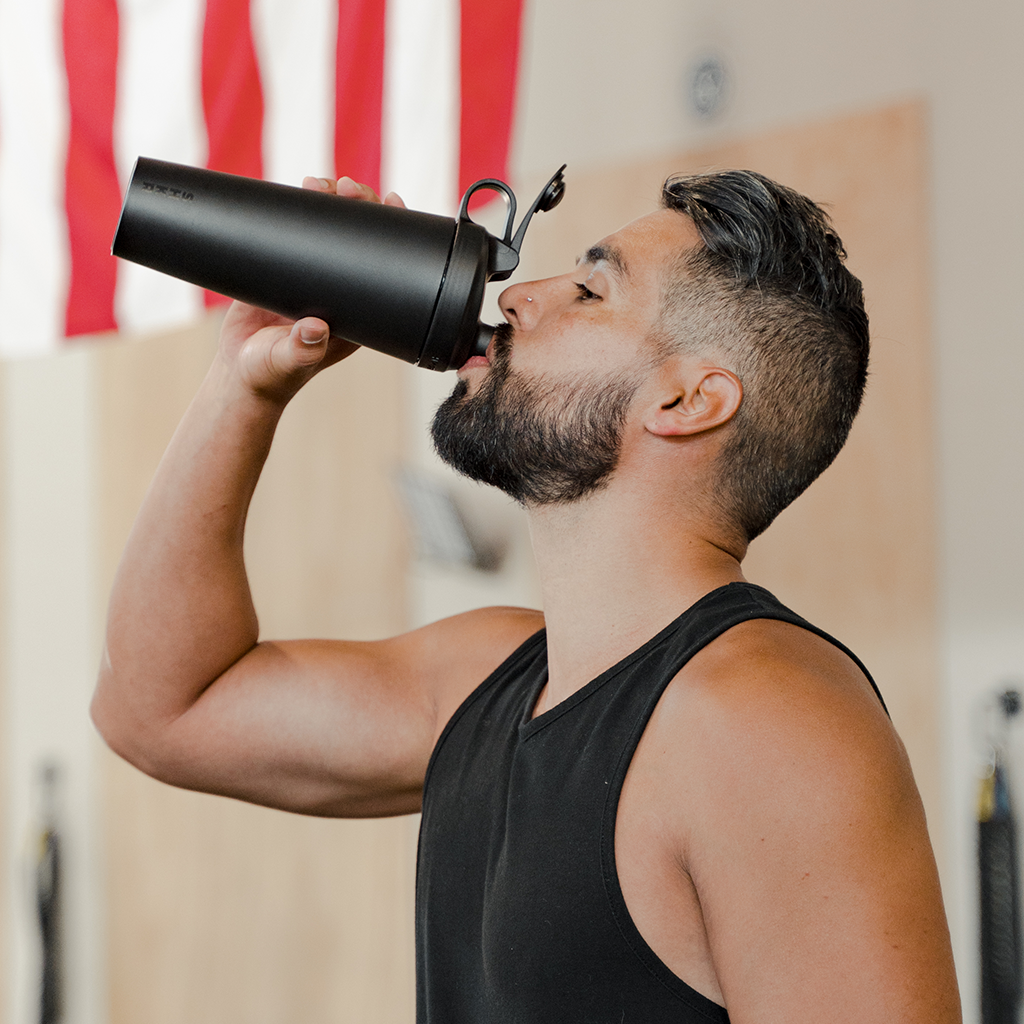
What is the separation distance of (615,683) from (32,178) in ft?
4.68

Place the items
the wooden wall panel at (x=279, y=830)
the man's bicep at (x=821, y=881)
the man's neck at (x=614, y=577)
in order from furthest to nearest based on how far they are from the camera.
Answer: the wooden wall panel at (x=279, y=830), the man's neck at (x=614, y=577), the man's bicep at (x=821, y=881)

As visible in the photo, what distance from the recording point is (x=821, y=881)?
0.70 m

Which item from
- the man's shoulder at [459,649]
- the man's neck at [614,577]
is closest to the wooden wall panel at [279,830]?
the man's shoulder at [459,649]

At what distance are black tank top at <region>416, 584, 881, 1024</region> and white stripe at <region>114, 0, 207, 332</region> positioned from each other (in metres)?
1.01

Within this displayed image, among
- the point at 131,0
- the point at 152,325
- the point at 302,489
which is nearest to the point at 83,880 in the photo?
the point at 302,489

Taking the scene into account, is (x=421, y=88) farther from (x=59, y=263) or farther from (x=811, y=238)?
(x=811, y=238)

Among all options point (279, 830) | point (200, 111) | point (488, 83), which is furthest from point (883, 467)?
point (279, 830)

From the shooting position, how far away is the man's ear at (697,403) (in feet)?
3.15

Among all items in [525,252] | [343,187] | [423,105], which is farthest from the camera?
[525,252]

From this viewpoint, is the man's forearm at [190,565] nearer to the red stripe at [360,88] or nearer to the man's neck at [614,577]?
the man's neck at [614,577]

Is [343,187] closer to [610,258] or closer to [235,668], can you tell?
[610,258]

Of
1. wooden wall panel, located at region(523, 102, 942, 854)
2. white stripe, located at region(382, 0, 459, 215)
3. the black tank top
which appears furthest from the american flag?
the black tank top

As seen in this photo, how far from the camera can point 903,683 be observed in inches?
71.8

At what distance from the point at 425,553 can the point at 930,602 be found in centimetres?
99
